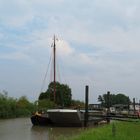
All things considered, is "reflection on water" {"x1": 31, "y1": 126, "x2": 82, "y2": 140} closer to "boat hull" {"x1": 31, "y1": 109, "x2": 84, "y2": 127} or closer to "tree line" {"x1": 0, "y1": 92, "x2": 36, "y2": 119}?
"boat hull" {"x1": 31, "y1": 109, "x2": 84, "y2": 127}

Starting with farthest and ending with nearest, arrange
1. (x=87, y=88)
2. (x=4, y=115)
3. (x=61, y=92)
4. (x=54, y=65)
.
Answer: (x=61, y=92) < (x=4, y=115) < (x=54, y=65) < (x=87, y=88)

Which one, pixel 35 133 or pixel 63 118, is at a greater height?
pixel 63 118

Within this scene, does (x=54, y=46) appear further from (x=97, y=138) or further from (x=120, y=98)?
(x=120, y=98)

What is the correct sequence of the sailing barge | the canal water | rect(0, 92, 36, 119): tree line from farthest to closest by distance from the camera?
rect(0, 92, 36, 119): tree line
the sailing barge
the canal water

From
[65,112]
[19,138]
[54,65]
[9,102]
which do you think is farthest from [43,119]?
[9,102]

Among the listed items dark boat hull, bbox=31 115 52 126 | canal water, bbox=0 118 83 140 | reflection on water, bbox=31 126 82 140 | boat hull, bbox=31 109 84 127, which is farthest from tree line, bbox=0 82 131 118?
reflection on water, bbox=31 126 82 140

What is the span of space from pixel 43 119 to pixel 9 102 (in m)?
25.2

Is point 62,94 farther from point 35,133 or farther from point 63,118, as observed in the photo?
point 35,133

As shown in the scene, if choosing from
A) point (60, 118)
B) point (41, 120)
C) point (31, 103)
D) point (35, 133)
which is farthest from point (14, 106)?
point (35, 133)

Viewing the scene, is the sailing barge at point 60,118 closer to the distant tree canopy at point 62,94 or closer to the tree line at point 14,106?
the tree line at point 14,106

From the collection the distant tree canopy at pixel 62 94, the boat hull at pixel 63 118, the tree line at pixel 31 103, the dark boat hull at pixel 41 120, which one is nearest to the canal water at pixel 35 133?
the boat hull at pixel 63 118

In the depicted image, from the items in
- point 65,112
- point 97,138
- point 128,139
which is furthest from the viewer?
point 65,112

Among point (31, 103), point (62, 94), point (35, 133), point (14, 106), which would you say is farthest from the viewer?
point (31, 103)

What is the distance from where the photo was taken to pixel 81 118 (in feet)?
160
